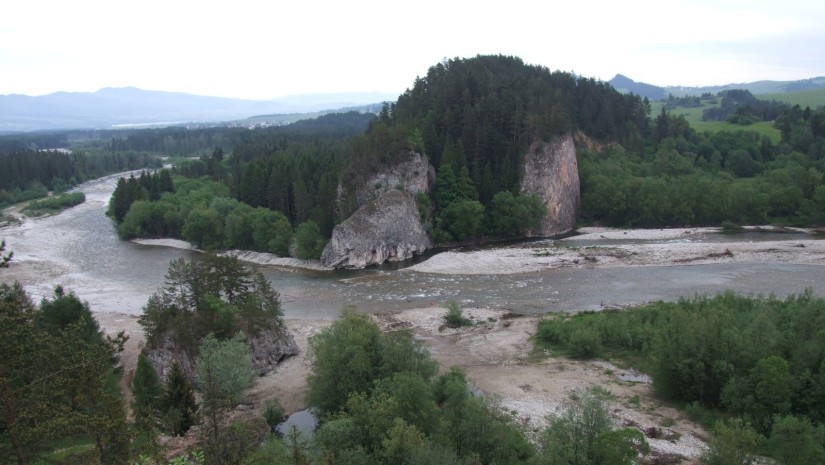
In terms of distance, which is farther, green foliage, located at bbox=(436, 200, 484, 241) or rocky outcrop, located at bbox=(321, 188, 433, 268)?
green foliage, located at bbox=(436, 200, 484, 241)

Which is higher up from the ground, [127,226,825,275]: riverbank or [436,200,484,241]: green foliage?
[436,200,484,241]: green foliage

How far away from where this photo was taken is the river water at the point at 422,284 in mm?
48094

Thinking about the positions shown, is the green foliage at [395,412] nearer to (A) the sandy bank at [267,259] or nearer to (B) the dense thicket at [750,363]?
→ (B) the dense thicket at [750,363]

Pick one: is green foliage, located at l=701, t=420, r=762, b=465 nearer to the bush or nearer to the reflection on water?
the bush

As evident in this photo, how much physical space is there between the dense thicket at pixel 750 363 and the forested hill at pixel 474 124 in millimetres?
40817

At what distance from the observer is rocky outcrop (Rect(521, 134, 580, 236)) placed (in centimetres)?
7319

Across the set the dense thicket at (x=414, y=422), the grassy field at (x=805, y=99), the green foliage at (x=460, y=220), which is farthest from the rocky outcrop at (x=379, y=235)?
the grassy field at (x=805, y=99)

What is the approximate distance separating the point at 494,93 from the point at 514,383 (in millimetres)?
52964

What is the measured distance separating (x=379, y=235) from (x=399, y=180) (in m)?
8.14

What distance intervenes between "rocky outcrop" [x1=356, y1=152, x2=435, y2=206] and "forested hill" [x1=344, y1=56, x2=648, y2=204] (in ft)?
4.54

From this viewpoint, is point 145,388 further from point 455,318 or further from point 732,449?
point 732,449

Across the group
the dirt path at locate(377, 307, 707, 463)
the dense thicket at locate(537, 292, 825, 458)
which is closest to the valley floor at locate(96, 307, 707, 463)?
the dirt path at locate(377, 307, 707, 463)

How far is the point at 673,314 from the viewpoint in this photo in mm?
31391

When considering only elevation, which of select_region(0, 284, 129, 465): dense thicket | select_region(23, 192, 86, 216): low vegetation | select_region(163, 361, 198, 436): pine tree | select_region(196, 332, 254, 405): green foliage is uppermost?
select_region(0, 284, 129, 465): dense thicket
